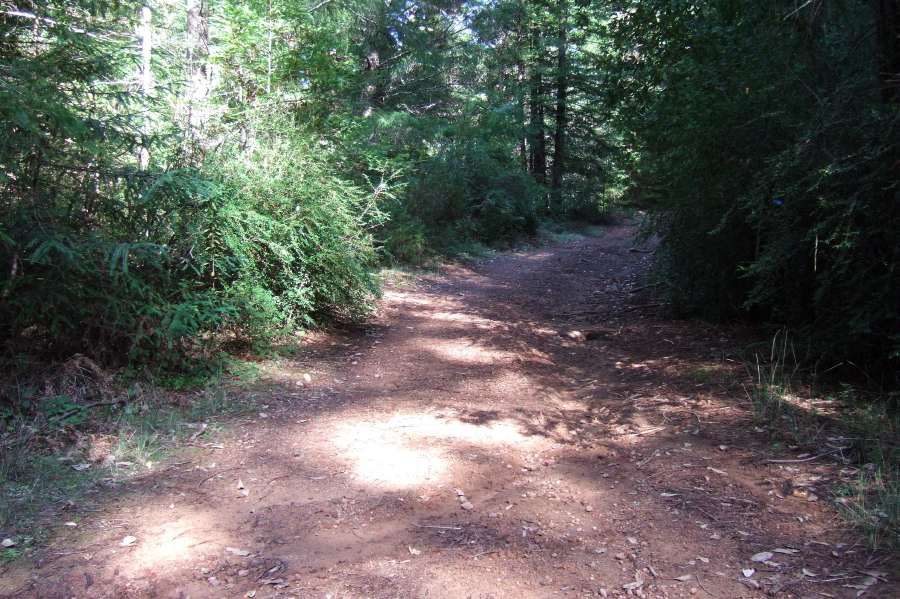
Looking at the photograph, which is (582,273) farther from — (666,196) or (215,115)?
(215,115)

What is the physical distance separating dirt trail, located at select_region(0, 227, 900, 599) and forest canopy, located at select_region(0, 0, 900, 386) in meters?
1.17

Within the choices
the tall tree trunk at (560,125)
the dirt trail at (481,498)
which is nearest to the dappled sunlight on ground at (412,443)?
the dirt trail at (481,498)

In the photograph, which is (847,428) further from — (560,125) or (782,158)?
(560,125)

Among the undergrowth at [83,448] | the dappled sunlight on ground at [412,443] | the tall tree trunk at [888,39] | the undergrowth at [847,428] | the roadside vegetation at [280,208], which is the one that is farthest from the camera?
the tall tree trunk at [888,39]

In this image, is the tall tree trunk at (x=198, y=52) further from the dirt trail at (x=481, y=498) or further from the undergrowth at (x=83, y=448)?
the undergrowth at (x=83, y=448)

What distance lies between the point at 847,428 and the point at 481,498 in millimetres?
2957

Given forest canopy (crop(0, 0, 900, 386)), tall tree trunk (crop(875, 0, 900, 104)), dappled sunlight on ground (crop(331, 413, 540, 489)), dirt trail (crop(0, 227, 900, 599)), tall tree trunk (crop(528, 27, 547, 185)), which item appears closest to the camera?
dirt trail (crop(0, 227, 900, 599))

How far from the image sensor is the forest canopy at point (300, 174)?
5008mm

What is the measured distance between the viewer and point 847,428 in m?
4.65

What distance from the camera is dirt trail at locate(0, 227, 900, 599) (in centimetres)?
325

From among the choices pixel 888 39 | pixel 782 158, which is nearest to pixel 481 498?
pixel 782 158

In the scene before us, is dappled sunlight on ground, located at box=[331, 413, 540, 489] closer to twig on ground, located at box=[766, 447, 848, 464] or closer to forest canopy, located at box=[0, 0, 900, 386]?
twig on ground, located at box=[766, 447, 848, 464]

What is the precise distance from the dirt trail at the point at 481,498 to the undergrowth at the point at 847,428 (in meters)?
0.17

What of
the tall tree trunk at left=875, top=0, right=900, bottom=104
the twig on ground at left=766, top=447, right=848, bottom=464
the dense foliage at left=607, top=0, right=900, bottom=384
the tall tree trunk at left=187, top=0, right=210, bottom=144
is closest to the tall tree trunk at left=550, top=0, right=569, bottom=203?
the dense foliage at left=607, top=0, right=900, bottom=384
